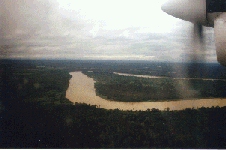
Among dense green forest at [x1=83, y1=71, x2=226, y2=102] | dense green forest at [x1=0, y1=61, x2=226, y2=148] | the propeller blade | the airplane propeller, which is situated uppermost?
the airplane propeller

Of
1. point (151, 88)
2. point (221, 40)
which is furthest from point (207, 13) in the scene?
point (151, 88)

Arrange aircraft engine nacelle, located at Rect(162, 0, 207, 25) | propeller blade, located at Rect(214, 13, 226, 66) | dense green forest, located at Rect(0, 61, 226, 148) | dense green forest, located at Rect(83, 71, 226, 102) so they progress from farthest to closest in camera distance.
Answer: dense green forest, located at Rect(83, 71, 226, 102)
dense green forest, located at Rect(0, 61, 226, 148)
aircraft engine nacelle, located at Rect(162, 0, 207, 25)
propeller blade, located at Rect(214, 13, 226, 66)

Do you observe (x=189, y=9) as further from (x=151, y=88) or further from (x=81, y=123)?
(x=81, y=123)

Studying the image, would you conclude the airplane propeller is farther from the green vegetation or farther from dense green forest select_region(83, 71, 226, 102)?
→ the green vegetation

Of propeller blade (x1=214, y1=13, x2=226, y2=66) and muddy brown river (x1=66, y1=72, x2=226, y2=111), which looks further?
muddy brown river (x1=66, y1=72, x2=226, y2=111)

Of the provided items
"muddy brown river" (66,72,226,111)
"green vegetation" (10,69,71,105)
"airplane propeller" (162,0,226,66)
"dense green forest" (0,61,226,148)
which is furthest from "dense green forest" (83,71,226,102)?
"airplane propeller" (162,0,226,66)

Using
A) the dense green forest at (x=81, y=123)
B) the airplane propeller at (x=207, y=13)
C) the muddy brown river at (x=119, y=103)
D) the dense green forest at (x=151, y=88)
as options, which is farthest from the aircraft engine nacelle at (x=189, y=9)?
the dense green forest at (x=81, y=123)

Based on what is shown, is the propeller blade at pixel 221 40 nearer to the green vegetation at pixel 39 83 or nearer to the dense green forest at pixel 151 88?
the dense green forest at pixel 151 88
